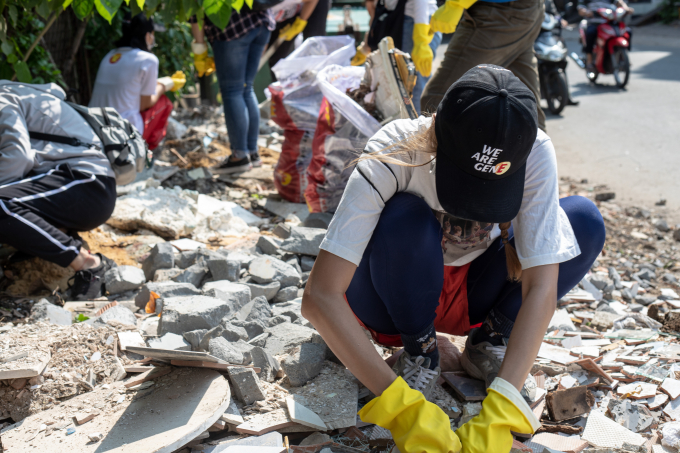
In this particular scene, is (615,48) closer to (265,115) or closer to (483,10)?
(265,115)

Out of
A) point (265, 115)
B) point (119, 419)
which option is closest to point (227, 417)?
point (119, 419)

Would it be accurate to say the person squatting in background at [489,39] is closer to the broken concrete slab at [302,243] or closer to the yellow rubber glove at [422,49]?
the yellow rubber glove at [422,49]

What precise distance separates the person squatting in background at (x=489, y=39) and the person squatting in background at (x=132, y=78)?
79.8 inches

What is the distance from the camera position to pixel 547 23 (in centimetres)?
671

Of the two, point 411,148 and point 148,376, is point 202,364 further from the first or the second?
point 411,148

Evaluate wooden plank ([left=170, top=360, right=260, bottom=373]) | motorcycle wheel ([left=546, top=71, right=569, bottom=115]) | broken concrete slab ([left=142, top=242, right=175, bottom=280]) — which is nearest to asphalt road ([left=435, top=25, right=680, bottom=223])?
motorcycle wheel ([left=546, top=71, right=569, bottom=115])

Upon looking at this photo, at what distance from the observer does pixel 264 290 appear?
7.80ft

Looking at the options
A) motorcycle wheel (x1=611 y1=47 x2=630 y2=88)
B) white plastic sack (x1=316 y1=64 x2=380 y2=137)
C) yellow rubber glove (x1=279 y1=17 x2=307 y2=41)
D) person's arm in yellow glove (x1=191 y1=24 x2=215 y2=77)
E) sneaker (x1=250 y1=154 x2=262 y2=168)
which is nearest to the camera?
white plastic sack (x1=316 y1=64 x2=380 y2=137)

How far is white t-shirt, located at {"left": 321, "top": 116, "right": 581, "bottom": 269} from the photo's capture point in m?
1.47

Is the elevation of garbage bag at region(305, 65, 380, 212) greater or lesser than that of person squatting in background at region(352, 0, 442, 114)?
lesser

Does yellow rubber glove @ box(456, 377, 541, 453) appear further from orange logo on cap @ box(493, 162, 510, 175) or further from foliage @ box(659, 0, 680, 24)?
foliage @ box(659, 0, 680, 24)

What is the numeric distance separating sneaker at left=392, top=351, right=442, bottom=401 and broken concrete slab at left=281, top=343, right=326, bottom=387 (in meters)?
0.27

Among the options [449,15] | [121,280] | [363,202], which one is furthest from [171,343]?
[449,15]

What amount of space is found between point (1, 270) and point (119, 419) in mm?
1370
